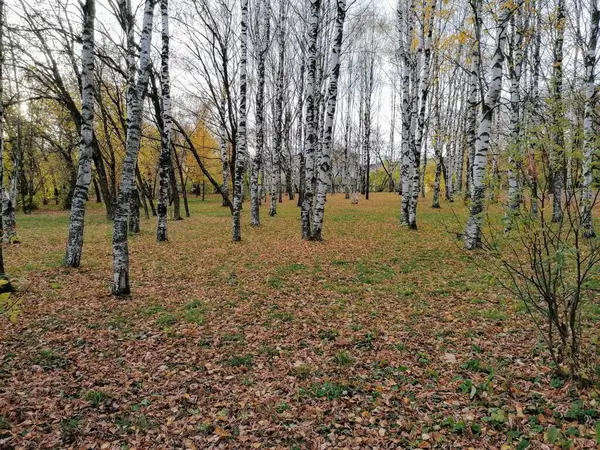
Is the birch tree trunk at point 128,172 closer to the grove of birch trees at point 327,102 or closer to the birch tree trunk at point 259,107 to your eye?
the grove of birch trees at point 327,102

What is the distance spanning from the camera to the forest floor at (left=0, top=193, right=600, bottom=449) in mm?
3215

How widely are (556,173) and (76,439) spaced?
212 inches

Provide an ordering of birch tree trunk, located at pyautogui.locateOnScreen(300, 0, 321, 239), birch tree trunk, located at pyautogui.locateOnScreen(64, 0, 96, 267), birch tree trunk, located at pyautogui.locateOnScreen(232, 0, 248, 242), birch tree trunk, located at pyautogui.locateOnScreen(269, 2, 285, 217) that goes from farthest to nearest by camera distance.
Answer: birch tree trunk, located at pyautogui.locateOnScreen(269, 2, 285, 217) → birch tree trunk, located at pyautogui.locateOnScreen(232, 0, 248, 242) → birch tree trunk, located at pyautogui.locateOnScreen(300, 0, 321, 239) → birch tree trunk, located at pyautogui.locateOnScreen(64, 0, 96, 267)

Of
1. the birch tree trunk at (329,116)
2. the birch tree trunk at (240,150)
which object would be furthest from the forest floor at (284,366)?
the birch tree trunk at (240,150)

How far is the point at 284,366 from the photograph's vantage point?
4.38 metres

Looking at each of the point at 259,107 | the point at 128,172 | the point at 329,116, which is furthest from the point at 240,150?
the point at 128,172

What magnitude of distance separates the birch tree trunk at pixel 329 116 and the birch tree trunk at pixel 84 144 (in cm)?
662

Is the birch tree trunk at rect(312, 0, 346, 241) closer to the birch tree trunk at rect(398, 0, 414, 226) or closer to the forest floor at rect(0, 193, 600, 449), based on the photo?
the birch tree trunk at rect(398, 0, 414, 226)

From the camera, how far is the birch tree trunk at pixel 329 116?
35.3ft

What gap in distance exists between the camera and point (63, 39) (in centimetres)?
1230

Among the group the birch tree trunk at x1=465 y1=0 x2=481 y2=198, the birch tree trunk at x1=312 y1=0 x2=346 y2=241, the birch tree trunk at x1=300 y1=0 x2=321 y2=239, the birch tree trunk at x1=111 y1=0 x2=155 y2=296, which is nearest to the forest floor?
the birch tree trunk at x1=111 y1=0 x2=155 y2=296

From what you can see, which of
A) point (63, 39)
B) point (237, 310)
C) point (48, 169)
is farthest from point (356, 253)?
point (48, 169)

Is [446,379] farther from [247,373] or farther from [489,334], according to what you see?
[247,373]

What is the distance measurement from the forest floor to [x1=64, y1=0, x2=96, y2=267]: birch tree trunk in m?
0.71
